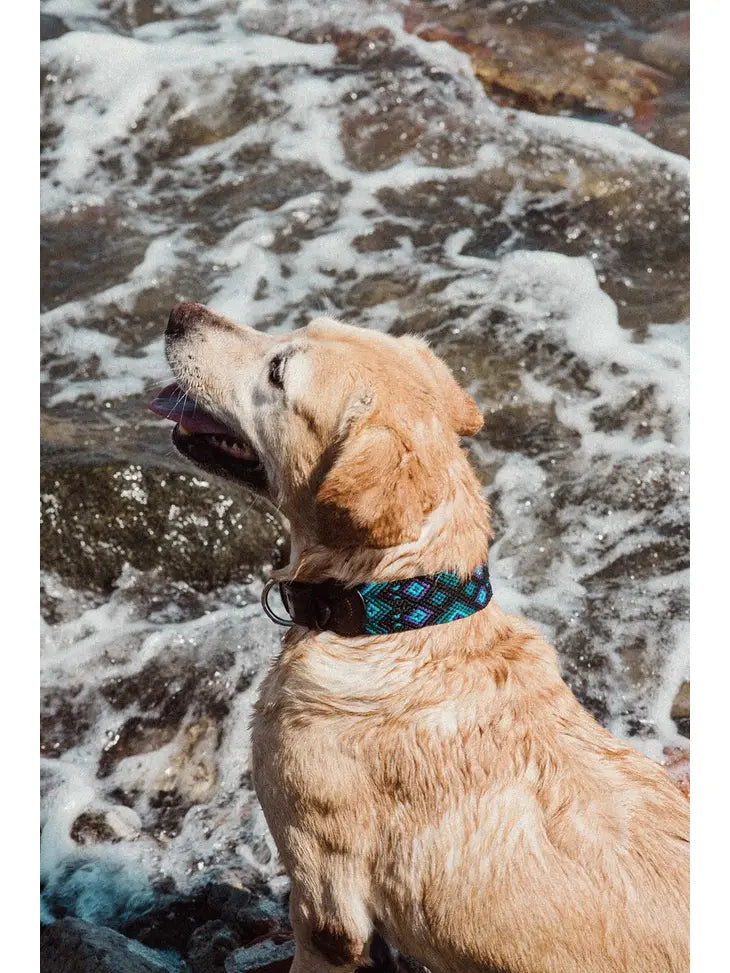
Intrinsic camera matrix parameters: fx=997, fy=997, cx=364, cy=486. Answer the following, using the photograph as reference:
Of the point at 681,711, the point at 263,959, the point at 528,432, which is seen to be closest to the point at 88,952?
the point at 263,959

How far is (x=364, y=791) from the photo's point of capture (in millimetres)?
2689

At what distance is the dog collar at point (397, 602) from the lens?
9.02ft

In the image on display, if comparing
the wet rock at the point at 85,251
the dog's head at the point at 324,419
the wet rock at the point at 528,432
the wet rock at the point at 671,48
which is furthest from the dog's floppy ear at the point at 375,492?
the wet rock at the point at 671,48

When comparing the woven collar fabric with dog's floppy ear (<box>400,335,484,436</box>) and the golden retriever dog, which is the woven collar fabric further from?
dog's floppy ear (<box>400,335,484,436</box>)

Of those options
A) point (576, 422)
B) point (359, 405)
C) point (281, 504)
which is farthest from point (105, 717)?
point (576, 422)

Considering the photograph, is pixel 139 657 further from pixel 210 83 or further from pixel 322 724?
pixel 210 83

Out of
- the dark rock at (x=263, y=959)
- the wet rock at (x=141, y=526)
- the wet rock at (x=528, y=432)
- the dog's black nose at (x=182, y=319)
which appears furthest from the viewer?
the wet rock at (x=528, y=432)

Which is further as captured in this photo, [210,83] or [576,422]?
[210,83]

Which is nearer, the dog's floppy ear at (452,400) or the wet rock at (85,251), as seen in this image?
the dog's floppy ear at (452,400)

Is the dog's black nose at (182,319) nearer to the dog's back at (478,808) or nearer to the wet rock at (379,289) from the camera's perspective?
the dog's back at (478,808)

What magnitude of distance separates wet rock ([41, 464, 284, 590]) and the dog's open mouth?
1.63 m

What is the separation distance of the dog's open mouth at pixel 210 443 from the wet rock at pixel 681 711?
2423 millimetres

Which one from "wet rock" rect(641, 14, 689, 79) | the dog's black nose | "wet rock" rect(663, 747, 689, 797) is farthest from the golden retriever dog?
"wet rock" rect(641, 14, 689, 79)

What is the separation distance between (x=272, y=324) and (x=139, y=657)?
8.14 ft
